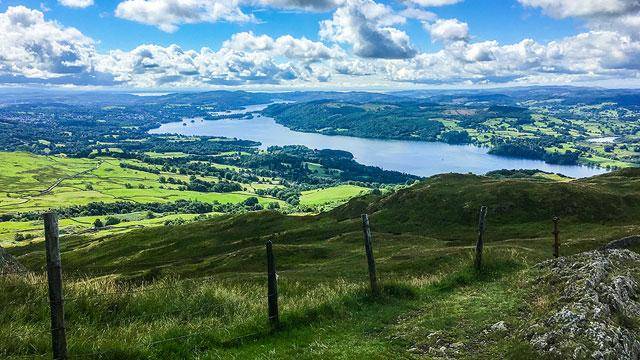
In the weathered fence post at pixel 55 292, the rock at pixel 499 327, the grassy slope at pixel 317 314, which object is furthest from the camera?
the rock at pixel 499 327

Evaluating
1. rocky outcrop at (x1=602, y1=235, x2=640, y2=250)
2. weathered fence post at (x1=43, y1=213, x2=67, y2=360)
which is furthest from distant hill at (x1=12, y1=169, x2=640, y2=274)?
weathered fence post at (x1=43, y1=213, x2=67, y2=360)

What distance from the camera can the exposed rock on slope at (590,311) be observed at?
13457 millimetres

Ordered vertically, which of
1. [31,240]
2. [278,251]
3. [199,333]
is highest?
[199,333]

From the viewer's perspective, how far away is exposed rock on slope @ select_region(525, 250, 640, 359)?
530 inches

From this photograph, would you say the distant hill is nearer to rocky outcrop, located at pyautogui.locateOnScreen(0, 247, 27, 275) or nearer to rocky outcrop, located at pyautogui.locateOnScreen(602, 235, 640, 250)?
rocky outcrop, located at pyautogui.locateOnScreen(602, 235, 640, 250)

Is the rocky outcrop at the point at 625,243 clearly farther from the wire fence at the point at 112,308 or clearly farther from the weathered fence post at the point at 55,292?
the weathered fence post at the point at 55,292

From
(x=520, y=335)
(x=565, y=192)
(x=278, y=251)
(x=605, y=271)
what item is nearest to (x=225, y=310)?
(x=520, y=335)

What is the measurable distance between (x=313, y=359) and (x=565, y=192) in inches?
3380

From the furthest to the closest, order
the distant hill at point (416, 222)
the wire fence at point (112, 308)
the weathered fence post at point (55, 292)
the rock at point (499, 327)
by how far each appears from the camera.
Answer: the distant hill at point (416, 222) < the rock at point (499, 327) < the wire fence at point (112, 308) < the weathered fence post at point (55, 292)

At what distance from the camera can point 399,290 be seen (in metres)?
23.6

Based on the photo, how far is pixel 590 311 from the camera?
50.0 ft

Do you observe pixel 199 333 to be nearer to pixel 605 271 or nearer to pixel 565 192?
pixel 605 271

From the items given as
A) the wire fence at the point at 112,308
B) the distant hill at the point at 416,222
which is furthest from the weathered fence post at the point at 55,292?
the distant hill at the point at 416,222

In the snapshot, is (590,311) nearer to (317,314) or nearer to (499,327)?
(499,327)
